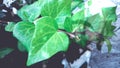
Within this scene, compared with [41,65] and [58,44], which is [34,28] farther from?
[41,65]

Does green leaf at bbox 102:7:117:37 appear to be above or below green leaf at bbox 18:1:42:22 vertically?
below

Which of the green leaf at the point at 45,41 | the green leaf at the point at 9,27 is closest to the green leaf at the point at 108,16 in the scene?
the green leaf at the point at 45,41

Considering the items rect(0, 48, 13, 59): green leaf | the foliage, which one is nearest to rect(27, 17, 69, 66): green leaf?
the foliage

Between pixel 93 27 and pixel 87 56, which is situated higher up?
pixel 93 27

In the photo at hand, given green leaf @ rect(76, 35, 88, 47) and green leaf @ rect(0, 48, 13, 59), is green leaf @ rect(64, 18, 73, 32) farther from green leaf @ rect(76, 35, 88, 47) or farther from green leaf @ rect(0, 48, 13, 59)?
green leaf @ rect(0, 48, 13, 59)

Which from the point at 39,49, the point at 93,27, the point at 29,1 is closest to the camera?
the point at 39,49

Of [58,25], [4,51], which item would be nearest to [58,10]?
[58,25]

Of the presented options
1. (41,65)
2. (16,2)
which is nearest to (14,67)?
(41,65)
